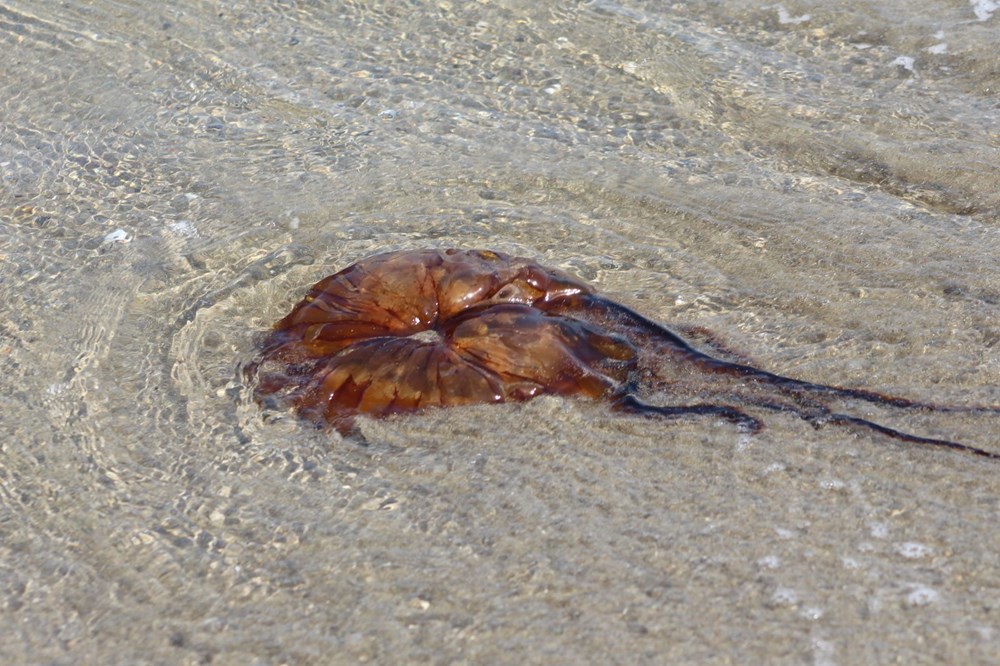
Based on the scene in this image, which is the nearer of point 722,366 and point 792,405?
point 792,405

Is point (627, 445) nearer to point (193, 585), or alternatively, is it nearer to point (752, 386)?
point (752, 386)

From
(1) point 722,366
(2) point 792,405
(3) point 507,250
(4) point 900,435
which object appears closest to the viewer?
(4) point 900,435

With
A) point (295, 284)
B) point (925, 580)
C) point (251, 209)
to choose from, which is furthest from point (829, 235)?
point (251, 209)

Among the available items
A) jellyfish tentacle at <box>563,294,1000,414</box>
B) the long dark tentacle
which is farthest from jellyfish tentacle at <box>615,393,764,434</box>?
jellyfish tentacle at <box>563,294,1000,414</box>

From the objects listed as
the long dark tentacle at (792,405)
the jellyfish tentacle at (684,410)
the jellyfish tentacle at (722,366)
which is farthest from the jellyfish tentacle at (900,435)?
the jellyfish tentacle at (684,410)

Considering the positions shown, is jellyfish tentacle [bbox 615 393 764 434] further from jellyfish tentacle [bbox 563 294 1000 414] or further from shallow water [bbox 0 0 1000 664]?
jellyfish tentacle [bbox 563 294 1000 414]

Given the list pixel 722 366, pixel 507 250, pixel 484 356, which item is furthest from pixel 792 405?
pixel 507 250

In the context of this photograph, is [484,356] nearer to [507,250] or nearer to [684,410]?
[684,410]

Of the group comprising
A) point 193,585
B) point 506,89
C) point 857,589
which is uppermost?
point 506,89
